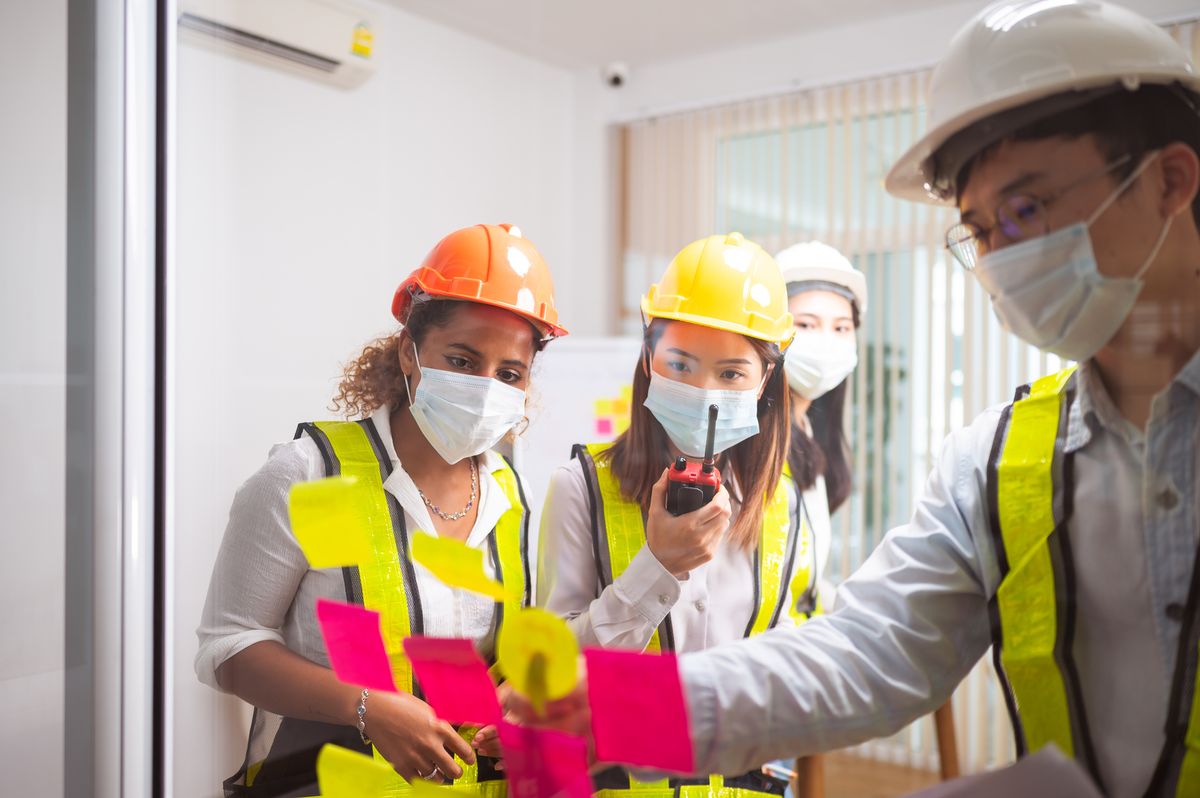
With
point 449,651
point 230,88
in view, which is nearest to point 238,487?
point 449,651

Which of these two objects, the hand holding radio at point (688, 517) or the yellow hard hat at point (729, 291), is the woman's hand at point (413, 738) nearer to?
the hand holding radio at point (688, 517)

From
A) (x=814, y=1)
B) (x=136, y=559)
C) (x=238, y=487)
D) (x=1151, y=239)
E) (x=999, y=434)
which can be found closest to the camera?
(x=1151, y=239)

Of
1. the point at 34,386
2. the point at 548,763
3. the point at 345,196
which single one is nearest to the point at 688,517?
the point at 548,763

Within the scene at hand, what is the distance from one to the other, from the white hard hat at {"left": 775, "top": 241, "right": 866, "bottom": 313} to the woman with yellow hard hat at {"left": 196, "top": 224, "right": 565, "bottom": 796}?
272 mm

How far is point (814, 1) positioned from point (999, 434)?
476 millimetres

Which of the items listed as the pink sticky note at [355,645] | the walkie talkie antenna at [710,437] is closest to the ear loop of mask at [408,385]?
the pink sticky note at [355,645]

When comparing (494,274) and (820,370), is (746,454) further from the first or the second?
(494,274)

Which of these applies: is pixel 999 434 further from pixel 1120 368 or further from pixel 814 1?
pixel 814 1

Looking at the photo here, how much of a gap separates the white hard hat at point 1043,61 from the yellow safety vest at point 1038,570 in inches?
9.4

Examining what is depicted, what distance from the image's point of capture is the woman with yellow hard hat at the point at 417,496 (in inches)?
40.3

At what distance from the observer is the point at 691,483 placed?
925 mm

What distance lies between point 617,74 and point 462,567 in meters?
0.58

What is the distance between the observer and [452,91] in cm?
115

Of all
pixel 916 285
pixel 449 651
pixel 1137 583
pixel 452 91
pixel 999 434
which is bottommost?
pixel 449 651
